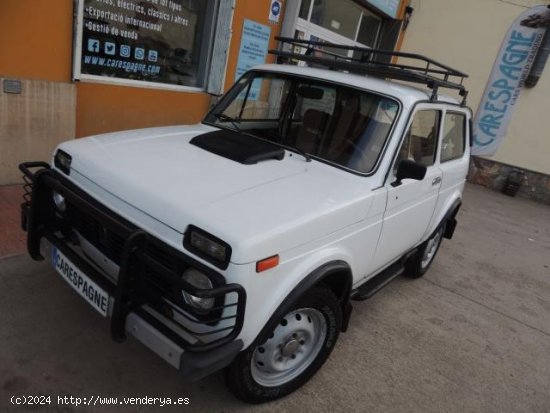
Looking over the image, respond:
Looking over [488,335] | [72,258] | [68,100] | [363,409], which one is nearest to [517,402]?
[488,335]

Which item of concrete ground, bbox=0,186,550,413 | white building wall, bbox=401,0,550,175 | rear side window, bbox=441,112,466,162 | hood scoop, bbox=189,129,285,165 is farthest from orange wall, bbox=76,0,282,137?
white building wall, bbox=401,0,550,175

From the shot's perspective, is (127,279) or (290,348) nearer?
(127,279)

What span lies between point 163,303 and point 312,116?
1.80 meters

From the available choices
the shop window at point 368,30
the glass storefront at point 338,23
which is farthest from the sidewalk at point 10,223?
the shop window at point 368,30

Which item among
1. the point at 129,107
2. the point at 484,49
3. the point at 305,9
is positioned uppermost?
the point at 484,49

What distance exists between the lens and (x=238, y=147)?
114 inches

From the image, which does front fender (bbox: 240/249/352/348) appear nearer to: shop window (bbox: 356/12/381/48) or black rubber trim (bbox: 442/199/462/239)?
black rubber trim (bbox: 442/199/462/239)

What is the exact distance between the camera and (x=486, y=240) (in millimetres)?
6598

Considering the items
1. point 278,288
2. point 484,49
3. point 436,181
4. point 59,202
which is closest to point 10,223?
point 59,202

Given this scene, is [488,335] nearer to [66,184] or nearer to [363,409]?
[363,409]

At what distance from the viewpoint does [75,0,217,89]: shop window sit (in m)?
5.20

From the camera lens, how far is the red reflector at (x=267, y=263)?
1994mm

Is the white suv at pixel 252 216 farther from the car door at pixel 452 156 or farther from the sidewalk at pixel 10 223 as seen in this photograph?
the sidewalk at pixel 10 223

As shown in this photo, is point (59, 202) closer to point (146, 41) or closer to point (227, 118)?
point (227, 118)
